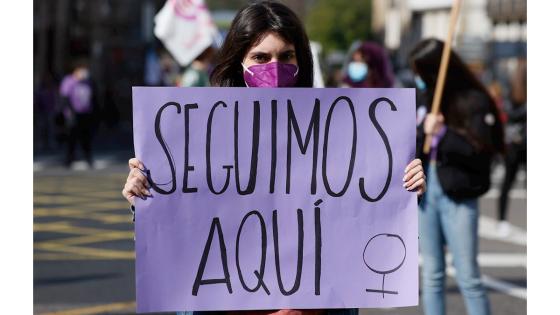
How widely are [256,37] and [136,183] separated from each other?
53 centimetres

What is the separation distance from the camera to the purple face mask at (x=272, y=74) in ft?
10.1

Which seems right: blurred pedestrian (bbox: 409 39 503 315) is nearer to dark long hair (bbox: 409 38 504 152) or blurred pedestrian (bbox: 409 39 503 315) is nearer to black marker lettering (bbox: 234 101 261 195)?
dark long hair (bbox: 409 38 504 152)

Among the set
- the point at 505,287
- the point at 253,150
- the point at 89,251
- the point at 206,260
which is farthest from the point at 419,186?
the point at 89,251

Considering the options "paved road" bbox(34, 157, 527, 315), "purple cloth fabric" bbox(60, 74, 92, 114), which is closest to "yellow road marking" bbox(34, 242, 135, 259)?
"paved road" bbox(34, 157, 527, 315)

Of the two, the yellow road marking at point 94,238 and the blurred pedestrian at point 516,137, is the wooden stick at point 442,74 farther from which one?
the blurred pedestrian at point 516,137

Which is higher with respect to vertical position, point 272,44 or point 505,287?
point 272,44

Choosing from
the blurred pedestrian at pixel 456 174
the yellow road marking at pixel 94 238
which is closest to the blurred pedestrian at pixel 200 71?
the yellow road marking at pixel 94 238

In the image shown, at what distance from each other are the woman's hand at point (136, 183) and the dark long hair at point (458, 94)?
290 centimetres

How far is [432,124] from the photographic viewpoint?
534cm

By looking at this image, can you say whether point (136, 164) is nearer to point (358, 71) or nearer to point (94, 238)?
point (358, 71)

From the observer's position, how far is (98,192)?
15.5m

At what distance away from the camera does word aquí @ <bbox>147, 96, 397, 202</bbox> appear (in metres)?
3.01

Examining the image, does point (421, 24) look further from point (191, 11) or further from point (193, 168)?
point (193, 168)
